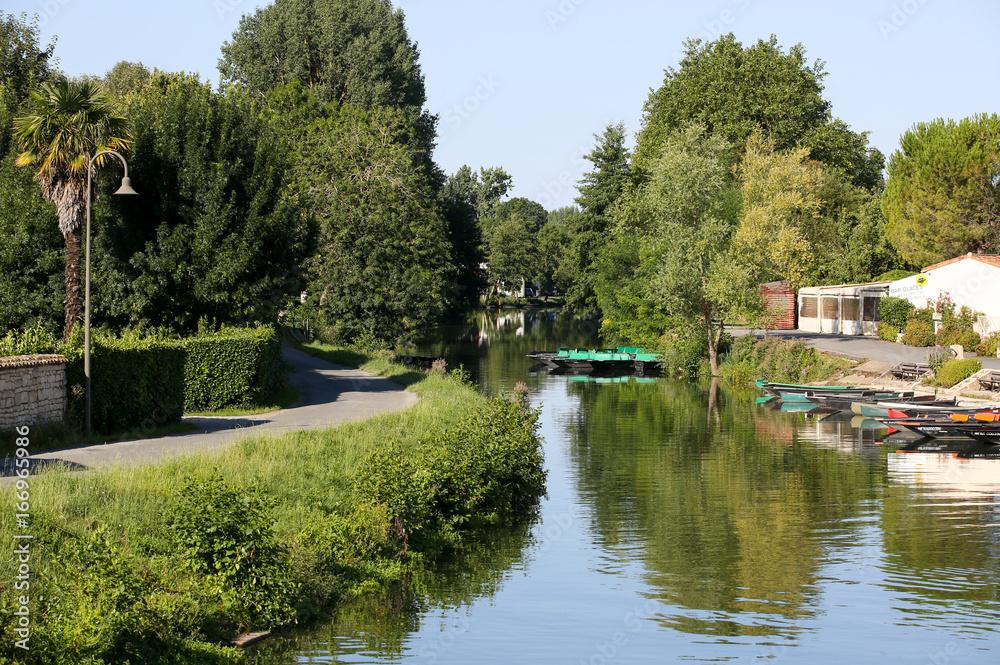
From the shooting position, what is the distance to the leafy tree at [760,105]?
82938mm

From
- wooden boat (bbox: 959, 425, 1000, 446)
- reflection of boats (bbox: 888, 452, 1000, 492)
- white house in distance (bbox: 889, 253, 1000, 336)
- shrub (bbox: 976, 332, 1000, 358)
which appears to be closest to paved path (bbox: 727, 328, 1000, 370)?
shrub (bbox: 976, 332, 1000, 358)

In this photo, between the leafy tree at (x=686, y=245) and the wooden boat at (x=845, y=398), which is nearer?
the wooden boat at (x=845, y=398)

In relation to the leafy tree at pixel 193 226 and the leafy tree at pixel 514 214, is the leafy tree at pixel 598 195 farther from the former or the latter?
the leafy tree at pixel 514 214

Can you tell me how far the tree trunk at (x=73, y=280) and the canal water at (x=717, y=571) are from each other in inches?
649

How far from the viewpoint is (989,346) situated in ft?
162

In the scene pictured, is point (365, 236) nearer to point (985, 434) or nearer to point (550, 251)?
point (985, 434)

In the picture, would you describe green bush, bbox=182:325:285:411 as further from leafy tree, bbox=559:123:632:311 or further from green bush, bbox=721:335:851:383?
leafy tree, bbox=559:123:632:311

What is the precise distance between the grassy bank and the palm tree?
477 inches

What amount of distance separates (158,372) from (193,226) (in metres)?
9.29

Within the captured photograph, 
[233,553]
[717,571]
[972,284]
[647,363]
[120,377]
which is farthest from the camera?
[647,363]

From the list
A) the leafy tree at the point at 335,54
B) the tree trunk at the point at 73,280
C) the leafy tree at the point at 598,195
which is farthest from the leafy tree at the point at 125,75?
the tree trunk at the point at 73,280

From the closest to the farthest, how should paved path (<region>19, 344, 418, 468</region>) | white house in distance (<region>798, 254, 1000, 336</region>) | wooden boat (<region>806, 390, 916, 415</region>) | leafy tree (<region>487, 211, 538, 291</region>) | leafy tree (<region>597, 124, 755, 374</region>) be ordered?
paved path (<region>19, 344, 418, 468</region>) → wooden boat (<region>806, 390, 916, 415</region>) → white house in distance (<region>798, 254, 1000, 336</region>) → leafy tree (<region>597, 124, 755, 374</region>) → leafy tree (<region>487, 211, 538, 291</region>)

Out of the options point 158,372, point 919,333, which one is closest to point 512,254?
point 919,333

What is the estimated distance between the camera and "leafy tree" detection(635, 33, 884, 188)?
272ft
